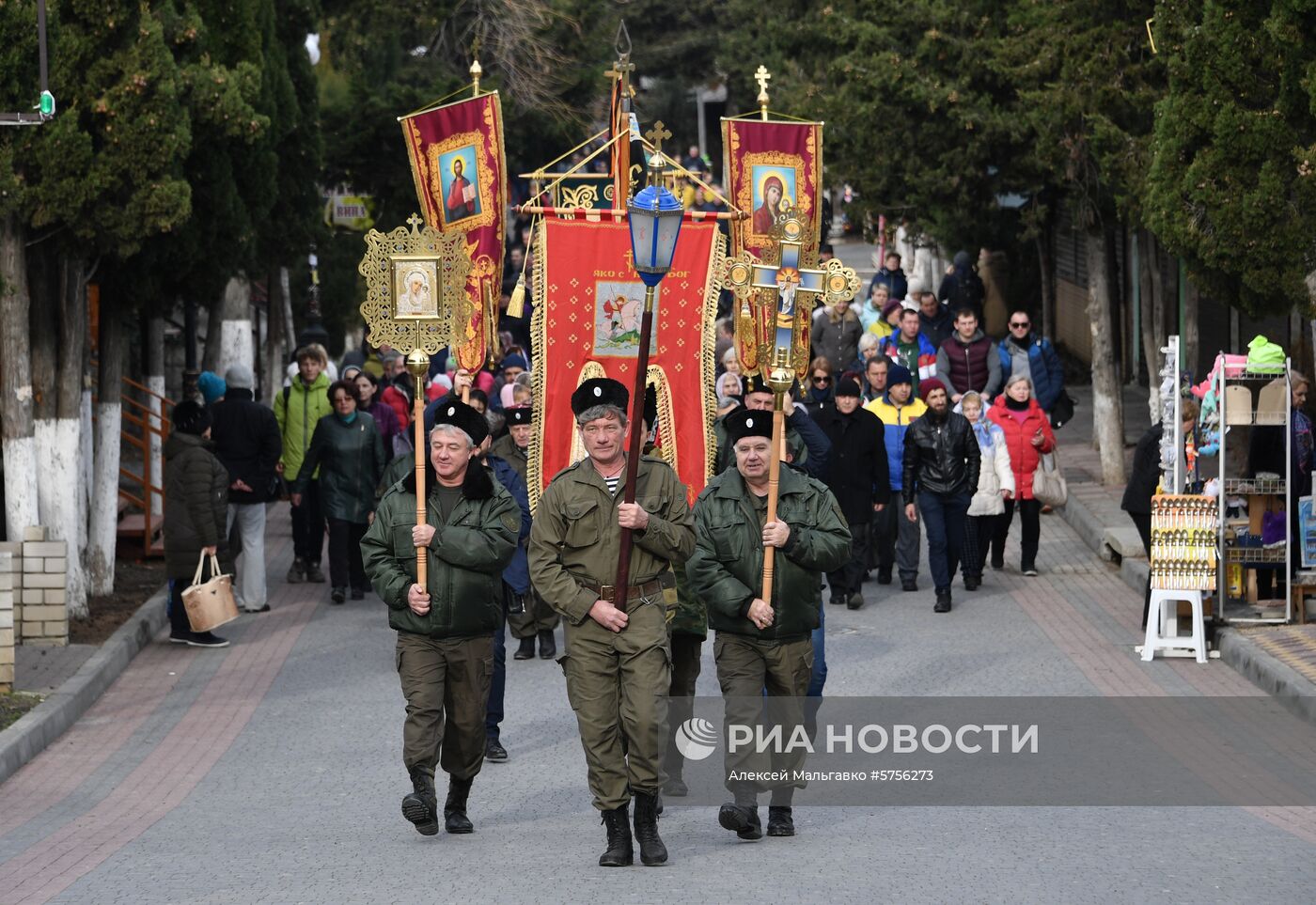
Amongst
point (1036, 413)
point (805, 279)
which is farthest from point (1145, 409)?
point (805, 279)

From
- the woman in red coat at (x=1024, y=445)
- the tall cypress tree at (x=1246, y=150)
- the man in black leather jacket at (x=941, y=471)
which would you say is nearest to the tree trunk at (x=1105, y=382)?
the woman in red coat at (x=1024, y=445)

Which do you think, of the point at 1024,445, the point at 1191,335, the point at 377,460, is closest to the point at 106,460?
the point at 377,460

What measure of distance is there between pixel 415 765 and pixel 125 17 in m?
7.69

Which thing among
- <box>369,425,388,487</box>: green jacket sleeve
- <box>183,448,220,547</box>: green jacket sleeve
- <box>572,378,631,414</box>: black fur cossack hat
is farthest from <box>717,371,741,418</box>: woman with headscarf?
<box>572,378,631,414</box>: black fur cossack hat

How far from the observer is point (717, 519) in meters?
8.74

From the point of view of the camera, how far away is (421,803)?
8773 mm

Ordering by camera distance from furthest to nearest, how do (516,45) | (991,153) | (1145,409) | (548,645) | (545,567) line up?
(516,45), (1145,409), (991,153), (548,645), (545,567)

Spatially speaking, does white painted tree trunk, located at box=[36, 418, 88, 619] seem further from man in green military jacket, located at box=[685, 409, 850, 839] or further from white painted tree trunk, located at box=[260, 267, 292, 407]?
white painted tree trunk, located at box=[260, 267, 292, 407]

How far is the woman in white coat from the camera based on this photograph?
16.2 m

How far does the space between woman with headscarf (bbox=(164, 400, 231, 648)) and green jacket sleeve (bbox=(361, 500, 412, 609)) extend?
220 inches

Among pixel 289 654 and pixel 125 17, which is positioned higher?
pixel 125 17

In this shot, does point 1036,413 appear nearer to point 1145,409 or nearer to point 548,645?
point 548,645

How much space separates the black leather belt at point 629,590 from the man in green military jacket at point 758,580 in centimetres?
34

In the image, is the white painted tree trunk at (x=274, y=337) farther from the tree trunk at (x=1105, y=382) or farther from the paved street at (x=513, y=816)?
the paved street at (x=513, y=816)
